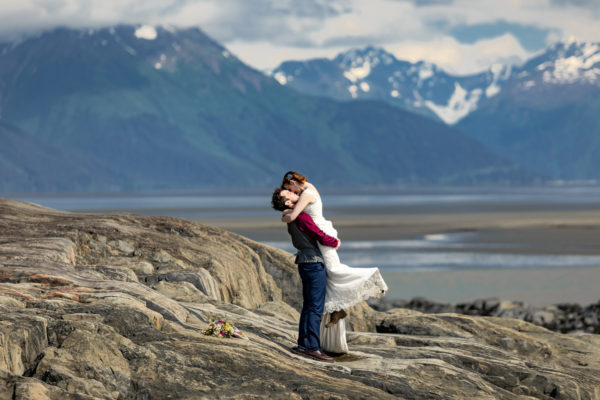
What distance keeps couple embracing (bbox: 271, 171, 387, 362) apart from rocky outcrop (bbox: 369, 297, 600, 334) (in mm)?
11824

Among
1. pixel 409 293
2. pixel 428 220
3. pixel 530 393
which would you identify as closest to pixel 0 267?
pixel 530 393

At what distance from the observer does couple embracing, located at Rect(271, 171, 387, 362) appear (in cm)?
981

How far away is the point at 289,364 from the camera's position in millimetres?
9133

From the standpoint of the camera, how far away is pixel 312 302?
9.86 m

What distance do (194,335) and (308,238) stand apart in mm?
1698

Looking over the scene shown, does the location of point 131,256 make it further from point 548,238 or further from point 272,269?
point 548,238

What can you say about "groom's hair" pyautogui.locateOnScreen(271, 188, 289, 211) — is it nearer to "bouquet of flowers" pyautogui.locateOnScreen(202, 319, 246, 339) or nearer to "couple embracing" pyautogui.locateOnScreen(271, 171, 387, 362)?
"couple embracing" pyautogui.locateOnScreen(271, 171, 387, 362)

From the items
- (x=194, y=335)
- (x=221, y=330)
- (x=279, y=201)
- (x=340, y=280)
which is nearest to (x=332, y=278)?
(x=340, y=280)

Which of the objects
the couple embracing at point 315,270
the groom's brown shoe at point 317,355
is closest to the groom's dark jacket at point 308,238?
the couple embracing at point 315,270

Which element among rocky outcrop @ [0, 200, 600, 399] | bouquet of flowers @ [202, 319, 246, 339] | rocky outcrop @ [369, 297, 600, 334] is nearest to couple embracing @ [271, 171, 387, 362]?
rocky outcrop @ [0, 200, 600, 399]

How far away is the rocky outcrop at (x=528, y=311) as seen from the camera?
21000 mm

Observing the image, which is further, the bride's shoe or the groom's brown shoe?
the bride's shoe

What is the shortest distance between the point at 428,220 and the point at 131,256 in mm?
63894

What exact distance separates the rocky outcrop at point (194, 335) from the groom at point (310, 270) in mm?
290
